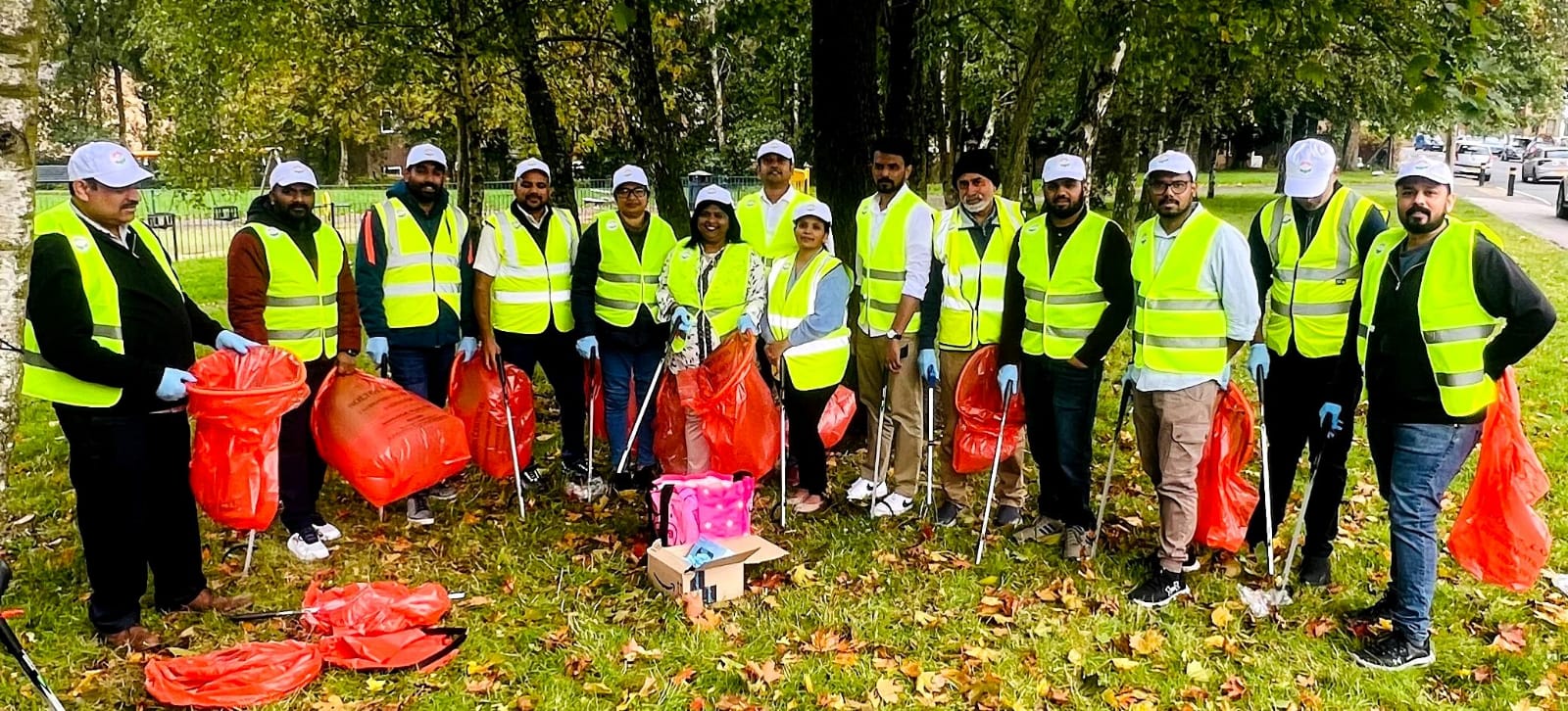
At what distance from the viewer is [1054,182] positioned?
479cm

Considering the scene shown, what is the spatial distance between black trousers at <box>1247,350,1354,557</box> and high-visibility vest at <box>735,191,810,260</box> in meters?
2.56

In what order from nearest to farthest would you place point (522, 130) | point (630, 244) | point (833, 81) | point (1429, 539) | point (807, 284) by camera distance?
point (1429, 539), point (807, 284), point (630, 244), point (833, 81), point (522, 130)

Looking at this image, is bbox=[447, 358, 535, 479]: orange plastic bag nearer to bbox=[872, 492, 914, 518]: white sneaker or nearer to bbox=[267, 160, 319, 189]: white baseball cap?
bbox=[267, 160, 319, 189]: white baseball cap

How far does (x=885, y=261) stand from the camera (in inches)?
217

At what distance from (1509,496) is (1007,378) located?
210 cm

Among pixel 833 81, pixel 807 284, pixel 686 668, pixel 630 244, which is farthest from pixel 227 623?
pixel 833 81

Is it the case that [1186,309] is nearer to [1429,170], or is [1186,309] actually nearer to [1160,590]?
[1429,170]

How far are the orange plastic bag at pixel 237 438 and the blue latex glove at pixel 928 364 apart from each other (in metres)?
3.02

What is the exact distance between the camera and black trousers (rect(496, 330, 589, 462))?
231 inches

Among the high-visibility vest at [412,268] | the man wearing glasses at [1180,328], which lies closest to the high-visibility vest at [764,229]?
the high-visibility vest at [412,268]

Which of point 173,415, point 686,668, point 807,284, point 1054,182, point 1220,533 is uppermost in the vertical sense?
point 1054,182

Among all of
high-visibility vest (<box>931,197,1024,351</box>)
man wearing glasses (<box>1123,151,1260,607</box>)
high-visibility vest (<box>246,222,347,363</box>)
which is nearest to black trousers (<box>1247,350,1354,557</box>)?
man wearing glasses (<box>1123,151,1260,607</box>)

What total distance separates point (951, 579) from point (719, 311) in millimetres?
1899

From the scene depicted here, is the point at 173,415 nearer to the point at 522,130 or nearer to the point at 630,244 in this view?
the point at 630,244
